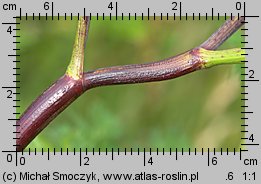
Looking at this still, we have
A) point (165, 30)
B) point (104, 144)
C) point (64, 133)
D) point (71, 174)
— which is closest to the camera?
point (71, 174)

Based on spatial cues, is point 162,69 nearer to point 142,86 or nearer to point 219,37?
point 219,37

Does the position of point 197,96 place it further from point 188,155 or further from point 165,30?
point 188,155

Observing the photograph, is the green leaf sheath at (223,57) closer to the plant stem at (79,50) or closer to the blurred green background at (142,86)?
the plant stem at (79,50)

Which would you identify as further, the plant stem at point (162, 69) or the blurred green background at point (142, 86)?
the blurred green background at point (142, 86)

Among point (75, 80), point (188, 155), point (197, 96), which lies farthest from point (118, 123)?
point (75, 80)

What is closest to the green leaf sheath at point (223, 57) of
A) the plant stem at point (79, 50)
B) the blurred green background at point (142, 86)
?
the plant stem at point (79, 50)

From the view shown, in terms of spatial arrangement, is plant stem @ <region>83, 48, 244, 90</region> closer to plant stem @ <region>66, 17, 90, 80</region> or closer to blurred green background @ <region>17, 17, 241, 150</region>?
plant stem @ <region>66, 17, 90, 80</region>
